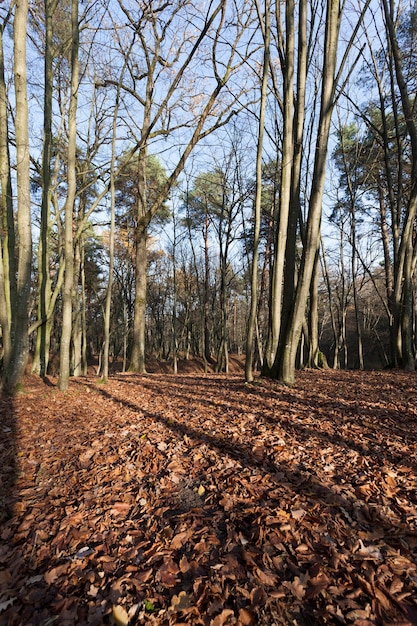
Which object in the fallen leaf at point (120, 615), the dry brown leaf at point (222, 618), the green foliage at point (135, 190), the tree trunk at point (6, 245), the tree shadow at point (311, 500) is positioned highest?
the green foliage at point (135, 190)

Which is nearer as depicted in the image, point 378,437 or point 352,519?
point 352,519

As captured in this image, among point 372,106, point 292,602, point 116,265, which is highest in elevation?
point 372,106

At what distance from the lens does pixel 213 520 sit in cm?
251

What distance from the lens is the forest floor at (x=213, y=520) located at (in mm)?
1768

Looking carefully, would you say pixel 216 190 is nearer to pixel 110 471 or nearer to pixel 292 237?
pixel 292 237

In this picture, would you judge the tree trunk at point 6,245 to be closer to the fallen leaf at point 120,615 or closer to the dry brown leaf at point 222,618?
the fallen leaf at point 120,615

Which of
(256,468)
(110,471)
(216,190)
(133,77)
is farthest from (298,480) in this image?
(216,190)

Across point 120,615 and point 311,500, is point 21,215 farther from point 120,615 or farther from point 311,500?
point 311,500

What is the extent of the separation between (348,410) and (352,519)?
9.76 feet

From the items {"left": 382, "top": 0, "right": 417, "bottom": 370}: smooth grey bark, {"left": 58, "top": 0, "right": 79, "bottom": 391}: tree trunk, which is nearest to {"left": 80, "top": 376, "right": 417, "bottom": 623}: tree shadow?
{"left": 58, "top": 0, "right": 79, "bottom": 391}: tree trunk

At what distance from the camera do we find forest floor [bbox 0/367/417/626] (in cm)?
177

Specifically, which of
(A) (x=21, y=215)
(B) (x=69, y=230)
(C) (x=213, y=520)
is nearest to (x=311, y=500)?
(C) (x=213, y=520)

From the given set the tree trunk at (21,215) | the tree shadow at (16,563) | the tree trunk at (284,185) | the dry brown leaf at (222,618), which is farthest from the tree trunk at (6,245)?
the dry brown leaf at (222,618)

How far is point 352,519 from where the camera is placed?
2408 mm
